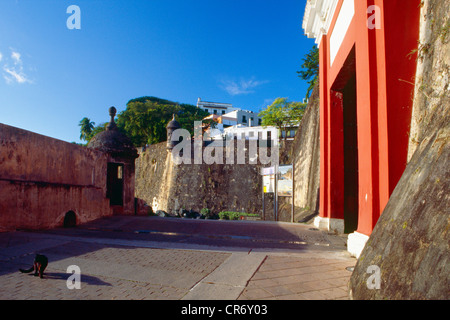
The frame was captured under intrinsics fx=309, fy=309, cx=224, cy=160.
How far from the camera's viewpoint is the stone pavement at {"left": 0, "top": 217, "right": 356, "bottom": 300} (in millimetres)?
3058

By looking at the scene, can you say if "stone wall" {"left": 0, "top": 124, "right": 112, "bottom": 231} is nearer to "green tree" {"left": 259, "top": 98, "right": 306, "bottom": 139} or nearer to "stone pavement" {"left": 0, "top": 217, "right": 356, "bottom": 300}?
"stone pavement" {"left": 0, "top": 217, "right": 356, "bottom": 300}

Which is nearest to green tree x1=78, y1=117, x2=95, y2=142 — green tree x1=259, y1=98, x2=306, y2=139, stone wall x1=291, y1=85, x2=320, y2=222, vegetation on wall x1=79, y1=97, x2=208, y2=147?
vegetation on wall x1=79, y1=97, x2=208, y2=147

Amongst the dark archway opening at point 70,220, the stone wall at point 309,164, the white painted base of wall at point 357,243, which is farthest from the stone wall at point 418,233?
the stone wall at point 309,164

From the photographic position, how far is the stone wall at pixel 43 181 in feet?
21.8

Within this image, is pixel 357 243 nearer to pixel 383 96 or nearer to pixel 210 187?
pixel 383 96

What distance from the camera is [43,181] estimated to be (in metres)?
7.62

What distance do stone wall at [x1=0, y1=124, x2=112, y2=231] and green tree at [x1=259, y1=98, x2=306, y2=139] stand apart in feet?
99.7

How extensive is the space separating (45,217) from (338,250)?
6.81 meters

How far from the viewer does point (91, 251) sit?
5.02 meters

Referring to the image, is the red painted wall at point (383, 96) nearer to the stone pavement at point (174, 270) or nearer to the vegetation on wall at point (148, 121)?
the stone pavement at point (174, 270)

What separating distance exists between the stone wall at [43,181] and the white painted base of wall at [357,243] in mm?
6876

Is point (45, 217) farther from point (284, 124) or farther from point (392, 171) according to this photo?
point (284, 124)

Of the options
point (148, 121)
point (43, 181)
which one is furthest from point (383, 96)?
point (148, 121)

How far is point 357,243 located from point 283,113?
3437 centimetres
